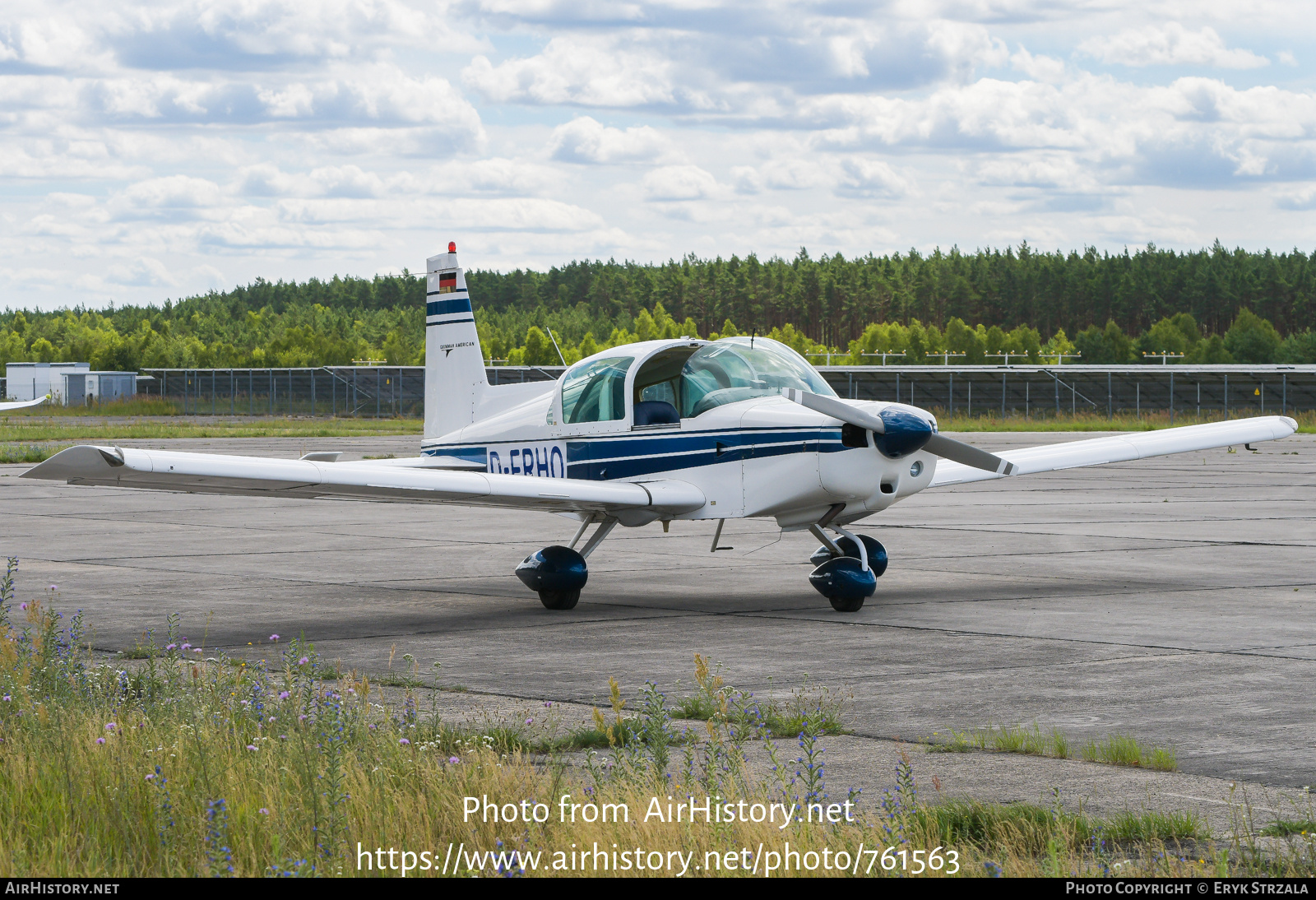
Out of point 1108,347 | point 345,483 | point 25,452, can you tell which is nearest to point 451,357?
point 345,483

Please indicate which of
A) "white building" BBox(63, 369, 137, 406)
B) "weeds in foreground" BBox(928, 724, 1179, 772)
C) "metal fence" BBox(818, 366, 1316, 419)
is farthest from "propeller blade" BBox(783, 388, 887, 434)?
"white building" BBox(63, 369, 137, 406)

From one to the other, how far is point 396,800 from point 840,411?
23.2 feet

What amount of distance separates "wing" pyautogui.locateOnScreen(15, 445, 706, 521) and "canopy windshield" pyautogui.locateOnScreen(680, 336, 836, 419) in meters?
0.79

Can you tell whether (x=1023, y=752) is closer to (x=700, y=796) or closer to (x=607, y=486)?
(x=700, y=796)

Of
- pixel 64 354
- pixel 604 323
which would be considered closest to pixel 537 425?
pixel 64 354

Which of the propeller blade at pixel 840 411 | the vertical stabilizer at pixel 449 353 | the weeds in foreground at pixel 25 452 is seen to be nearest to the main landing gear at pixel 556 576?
the propeller blade at pixel 840 411

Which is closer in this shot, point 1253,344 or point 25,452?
point 25,452

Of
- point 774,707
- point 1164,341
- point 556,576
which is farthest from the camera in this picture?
point 1164,341

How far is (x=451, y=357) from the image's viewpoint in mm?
15648

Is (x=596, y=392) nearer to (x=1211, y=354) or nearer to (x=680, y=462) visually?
(x=680, y=462)

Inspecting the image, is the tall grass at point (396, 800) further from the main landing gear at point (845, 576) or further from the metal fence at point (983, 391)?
the metal fence at point (983, 391)

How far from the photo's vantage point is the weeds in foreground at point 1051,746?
21.8ft

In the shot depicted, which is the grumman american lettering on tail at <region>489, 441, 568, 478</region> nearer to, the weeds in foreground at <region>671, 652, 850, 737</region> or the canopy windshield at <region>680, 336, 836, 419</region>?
the canopy windshield at <region>680, 336, 836, 419</region>

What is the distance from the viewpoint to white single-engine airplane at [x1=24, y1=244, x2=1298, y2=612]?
11.6m
